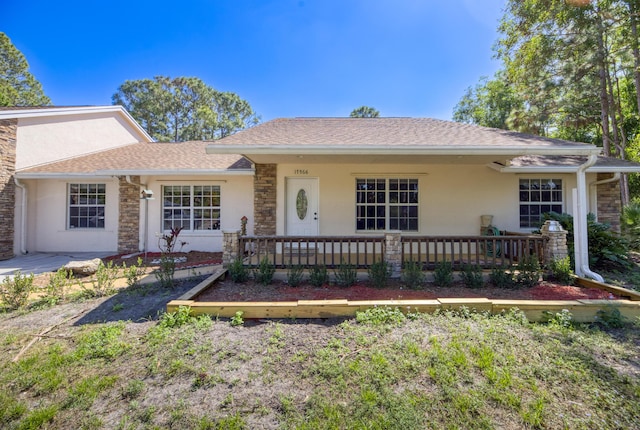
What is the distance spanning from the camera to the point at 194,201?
30.3 ft

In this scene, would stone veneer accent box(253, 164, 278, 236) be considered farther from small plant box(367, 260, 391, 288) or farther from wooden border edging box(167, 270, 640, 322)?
wooden border edging box(167, 270, 640, 322)

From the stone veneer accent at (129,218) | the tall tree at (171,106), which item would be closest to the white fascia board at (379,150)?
the stone veneer accent at (129,218)

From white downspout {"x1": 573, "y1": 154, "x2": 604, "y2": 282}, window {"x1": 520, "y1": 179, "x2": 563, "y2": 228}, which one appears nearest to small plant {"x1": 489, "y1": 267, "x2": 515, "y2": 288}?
white downspout {"x1": 573, "y1": 154, "x2": 604, "y2": 282}

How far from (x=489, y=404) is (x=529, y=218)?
802cm

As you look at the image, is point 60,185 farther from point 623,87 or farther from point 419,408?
point 623,87

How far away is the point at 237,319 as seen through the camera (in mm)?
3654

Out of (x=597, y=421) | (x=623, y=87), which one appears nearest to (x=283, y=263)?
(x=597, y=421)

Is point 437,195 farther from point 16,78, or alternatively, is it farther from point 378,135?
point 16,78

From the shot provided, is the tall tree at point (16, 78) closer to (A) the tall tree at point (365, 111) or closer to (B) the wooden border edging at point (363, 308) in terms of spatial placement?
(B) the wooden border edging at point (363, 308)

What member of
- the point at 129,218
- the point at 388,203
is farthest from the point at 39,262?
the point at 388,203

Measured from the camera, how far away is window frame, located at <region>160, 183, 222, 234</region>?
9.23 meters

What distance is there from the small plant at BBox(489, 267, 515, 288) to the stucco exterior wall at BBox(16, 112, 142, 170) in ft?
43.3

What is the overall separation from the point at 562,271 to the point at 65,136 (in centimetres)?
1486

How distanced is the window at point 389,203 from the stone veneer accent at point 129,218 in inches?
273
